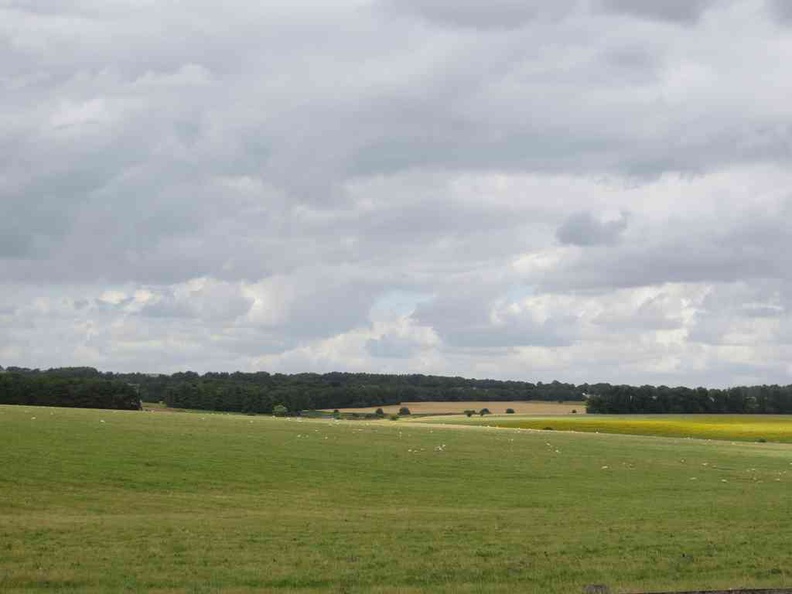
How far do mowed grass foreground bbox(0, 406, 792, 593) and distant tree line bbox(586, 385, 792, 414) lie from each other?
292 ft

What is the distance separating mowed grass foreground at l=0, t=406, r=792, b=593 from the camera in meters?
18.5

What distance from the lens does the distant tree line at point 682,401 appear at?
152m

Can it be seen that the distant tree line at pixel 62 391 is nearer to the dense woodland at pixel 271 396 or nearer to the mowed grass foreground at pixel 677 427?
the dense woodland at pixel 271 396

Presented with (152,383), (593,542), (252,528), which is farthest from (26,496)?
(152,383)

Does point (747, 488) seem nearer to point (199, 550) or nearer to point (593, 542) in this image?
point (593, 542)

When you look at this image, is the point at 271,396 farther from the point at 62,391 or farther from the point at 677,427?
the point at 677,427

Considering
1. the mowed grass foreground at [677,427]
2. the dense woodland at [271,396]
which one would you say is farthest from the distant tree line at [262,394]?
the mowed grass foreground at [677,427]

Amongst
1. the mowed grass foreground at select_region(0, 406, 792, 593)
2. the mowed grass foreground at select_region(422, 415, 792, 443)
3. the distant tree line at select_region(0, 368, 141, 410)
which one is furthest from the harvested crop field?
the mowed grass foreground at select_region(0, 406, 792, 593)

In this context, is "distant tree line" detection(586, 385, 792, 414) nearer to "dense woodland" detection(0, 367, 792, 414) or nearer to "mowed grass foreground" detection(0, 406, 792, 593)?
"dense woodland" detection(0, 367, 792, 414)

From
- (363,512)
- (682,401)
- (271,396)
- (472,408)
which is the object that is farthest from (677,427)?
(363,512)

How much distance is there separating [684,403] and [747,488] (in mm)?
114791

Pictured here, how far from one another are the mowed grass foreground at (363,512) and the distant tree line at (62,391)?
56607 mm

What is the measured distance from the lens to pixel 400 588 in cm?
1695

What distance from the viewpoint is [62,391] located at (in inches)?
4658
